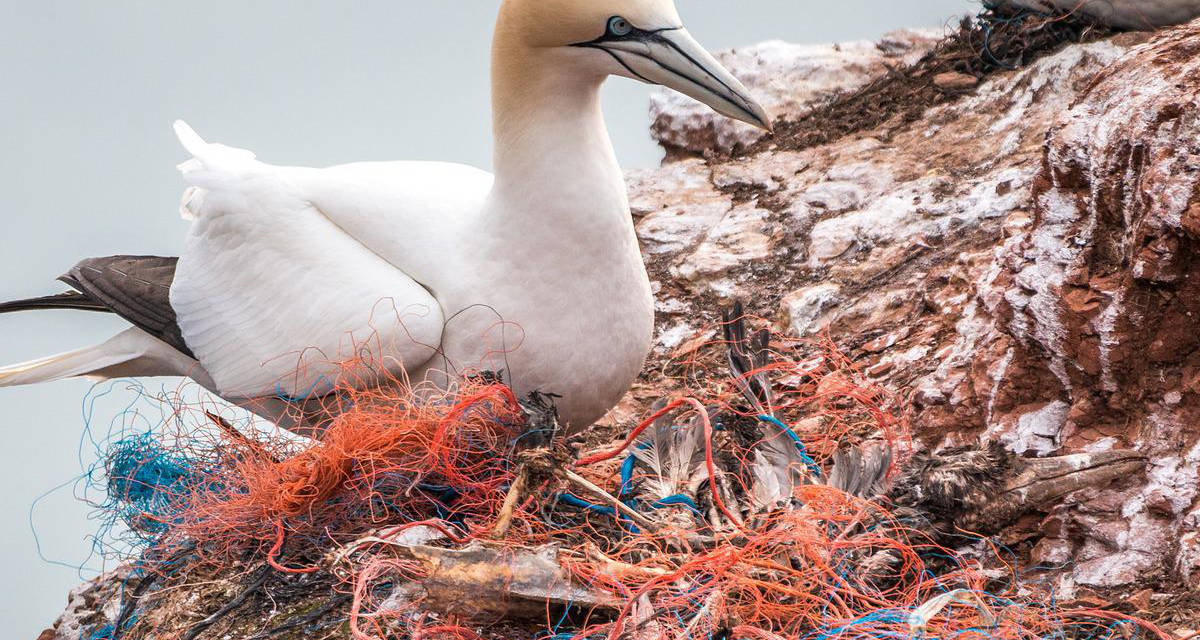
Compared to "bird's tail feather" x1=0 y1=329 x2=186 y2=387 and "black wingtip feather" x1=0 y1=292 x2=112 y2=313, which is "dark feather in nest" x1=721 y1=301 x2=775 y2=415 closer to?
"bird's tail feather" x1=0 y1=329 x2=186 y2=387

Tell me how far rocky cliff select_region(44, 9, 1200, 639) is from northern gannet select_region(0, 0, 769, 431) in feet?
3.28

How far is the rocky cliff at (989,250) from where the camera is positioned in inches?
120

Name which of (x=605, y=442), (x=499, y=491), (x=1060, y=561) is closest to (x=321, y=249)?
(x=499, y=491)

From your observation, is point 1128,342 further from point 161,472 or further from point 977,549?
point 161,472

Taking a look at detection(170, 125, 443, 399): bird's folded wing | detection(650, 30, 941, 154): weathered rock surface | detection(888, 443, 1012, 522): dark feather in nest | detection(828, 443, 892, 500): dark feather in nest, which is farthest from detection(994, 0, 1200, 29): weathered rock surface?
detection(170, 125, 443, 399): bird's folded wing

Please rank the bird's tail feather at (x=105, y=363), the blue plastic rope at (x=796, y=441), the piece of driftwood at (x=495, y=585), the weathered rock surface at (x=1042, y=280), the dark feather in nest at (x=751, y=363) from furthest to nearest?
1. the bird's tail feather at (x=105, y=363)
2. the dark feather in nest at (x=751, y=363)
3. the blue plastic rope at (x=796, y=441)
4. the weathered rock surface at (x=1042, y=280)
5. the piece of driftwood at (x=495, y=585)

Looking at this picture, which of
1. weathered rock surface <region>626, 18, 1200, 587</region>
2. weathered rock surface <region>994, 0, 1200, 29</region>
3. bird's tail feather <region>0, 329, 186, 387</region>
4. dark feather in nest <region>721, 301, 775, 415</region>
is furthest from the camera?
weathered rock surface <region>994, 0, 1200, 29</region>

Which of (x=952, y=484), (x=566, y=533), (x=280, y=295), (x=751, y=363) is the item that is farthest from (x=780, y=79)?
(x=566, y=533)

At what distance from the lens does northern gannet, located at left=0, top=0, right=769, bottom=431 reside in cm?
340

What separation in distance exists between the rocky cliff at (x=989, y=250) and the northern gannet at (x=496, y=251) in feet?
3.28

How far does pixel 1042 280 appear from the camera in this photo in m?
3.43

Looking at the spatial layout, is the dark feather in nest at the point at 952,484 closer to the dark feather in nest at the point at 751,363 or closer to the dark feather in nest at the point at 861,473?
the dark feather in nest at the point at 861,473

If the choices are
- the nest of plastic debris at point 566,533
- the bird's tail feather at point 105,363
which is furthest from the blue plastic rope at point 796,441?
the bird's tail feather at point 105,363

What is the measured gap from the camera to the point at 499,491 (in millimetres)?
3240
